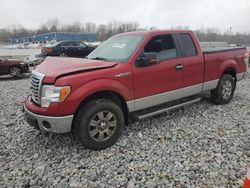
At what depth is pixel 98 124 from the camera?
3.72m

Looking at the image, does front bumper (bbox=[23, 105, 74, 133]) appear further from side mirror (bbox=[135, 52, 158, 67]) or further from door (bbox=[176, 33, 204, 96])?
door (bbox=[176, 33, 204, 96])

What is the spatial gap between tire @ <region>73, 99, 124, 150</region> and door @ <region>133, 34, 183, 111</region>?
0.54m

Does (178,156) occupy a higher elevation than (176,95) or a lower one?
lower

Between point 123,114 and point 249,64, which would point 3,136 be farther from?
point 249,64

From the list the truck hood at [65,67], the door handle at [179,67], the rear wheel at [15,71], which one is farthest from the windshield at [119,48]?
the rear wheel at [15,71]

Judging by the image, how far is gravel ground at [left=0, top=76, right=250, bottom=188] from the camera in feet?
10.2

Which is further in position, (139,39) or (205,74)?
(205,74)

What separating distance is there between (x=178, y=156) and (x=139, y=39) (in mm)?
2169

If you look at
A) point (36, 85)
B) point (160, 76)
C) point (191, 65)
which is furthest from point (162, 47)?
point (36, 85)

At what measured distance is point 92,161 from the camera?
3.53m

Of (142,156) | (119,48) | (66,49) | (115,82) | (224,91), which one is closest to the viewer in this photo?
(142,156)

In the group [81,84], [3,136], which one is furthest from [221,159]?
[3,136]

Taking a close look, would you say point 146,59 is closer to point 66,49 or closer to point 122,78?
point 122,78

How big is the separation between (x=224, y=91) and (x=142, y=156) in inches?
131
